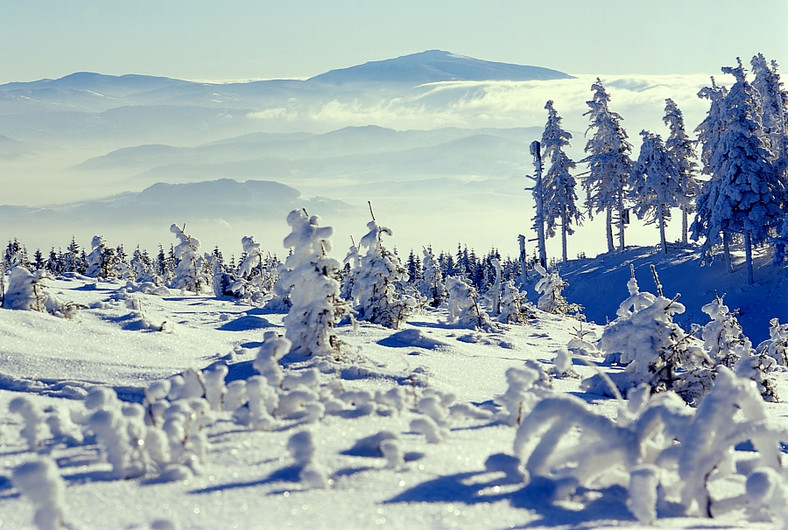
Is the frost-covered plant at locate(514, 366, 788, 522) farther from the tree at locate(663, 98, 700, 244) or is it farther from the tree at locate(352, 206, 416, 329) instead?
the tree at locate(663, 98, 700, 244)

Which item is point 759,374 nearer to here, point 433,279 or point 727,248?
point 727,248

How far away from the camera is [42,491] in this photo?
3.64m


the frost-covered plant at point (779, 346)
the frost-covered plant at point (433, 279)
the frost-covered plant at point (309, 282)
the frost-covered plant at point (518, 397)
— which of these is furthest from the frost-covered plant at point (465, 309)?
→ the frost-covered plant at point (433, 279)

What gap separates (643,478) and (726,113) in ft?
123

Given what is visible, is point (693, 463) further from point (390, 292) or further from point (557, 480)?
point (390, 292)

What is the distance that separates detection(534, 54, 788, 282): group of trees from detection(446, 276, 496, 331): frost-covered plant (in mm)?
19764

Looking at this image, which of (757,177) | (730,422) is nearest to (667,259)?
(757,177)

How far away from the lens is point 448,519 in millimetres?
3951

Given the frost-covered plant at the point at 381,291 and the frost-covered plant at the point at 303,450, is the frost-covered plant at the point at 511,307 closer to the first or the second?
the frost-covered plant at the point at 381,291

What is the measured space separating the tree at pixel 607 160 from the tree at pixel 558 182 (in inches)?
57.5

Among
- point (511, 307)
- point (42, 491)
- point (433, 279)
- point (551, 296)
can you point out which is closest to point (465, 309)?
point (511, 307)

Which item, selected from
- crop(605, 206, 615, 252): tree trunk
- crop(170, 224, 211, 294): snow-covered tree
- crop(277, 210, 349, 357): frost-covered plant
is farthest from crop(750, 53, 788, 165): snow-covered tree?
crop(277, 210, 349, 357): frost-covered plant

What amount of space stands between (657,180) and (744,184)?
30.7 ft

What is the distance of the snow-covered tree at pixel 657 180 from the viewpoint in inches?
1763
